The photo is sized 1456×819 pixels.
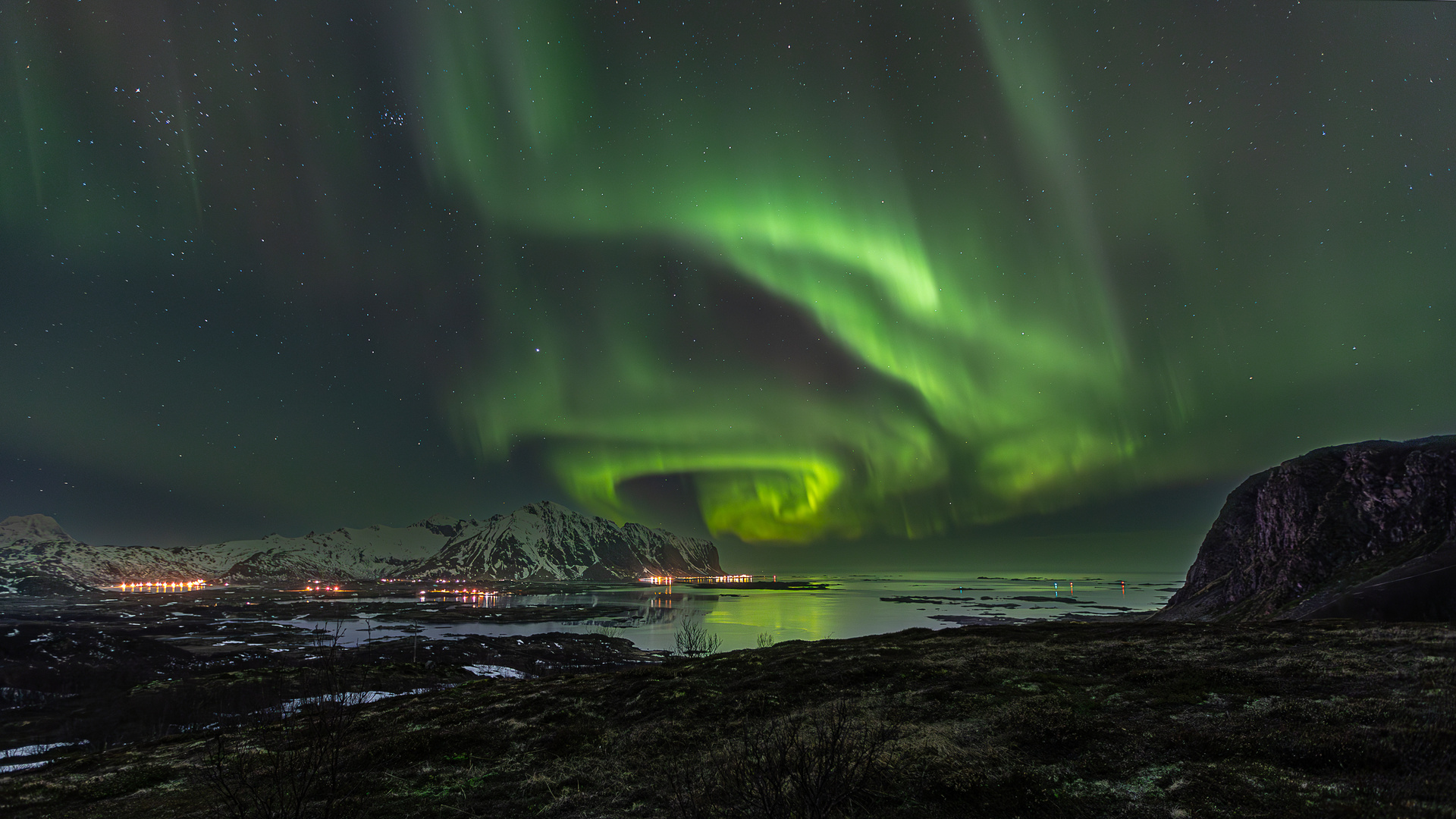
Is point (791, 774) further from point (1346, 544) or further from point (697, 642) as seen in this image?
point (1346, 544)

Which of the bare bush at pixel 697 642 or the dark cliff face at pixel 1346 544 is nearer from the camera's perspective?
the dark cliff face at pixel 1346 544

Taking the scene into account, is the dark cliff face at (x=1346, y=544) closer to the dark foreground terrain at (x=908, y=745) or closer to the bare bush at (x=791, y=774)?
the dark foreground terrain at (x=908, y=745)

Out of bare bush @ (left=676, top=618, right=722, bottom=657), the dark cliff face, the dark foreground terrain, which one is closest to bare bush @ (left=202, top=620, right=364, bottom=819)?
the dark foreground terrain

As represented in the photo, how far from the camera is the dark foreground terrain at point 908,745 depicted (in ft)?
48.2

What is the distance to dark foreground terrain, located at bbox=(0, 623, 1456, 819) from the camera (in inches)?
578

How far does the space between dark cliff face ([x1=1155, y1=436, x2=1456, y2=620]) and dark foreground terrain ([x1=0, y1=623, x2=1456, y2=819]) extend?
40698 mm

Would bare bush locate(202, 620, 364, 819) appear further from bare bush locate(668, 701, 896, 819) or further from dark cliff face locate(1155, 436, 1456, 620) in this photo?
dark cliff face locate(1155, 436, 1456, 620)

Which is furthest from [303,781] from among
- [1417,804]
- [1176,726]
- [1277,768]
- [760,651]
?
[760,651]

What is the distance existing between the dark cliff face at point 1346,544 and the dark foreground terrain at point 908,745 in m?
40.7

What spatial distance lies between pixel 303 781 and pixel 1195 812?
21.3 metres

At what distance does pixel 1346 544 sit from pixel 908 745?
124 meters

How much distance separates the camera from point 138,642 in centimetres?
10344

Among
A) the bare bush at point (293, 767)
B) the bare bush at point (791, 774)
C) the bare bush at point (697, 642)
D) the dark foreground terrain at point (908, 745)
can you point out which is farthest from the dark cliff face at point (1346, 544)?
the bare bush at point (293, 767)

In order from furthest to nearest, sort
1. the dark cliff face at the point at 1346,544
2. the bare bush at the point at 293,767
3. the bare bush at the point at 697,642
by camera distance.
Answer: the bare bush at the point at 697,642
the dark cliff face at the point at 1346,544
the bare bush at the point at 293,767
